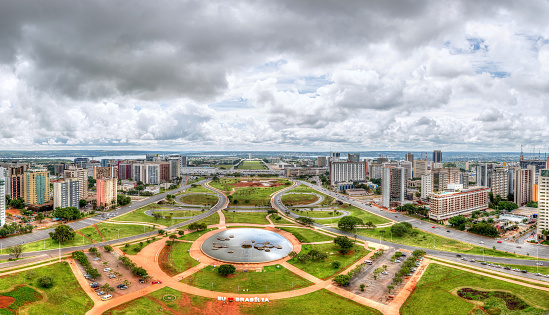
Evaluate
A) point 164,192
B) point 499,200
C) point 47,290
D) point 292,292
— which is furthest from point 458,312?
point 164,192

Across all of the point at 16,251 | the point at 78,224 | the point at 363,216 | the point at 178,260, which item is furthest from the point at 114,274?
the point at 363,216

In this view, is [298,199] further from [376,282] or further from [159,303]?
[159,303]

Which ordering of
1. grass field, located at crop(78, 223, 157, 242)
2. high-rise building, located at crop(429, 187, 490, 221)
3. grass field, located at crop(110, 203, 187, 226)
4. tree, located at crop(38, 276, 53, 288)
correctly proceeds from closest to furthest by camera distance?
tree, located at crop(38, 276, 53, 288) < grass field, located at crop(78, 223, 157, 242) < grass field, located at crop(110, 203, 187, 226) < high-rise building, located at crop(429, 187, 490, 221)

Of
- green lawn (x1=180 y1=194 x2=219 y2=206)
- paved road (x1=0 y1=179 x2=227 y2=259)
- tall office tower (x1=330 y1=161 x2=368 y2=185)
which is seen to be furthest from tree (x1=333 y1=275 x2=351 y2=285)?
tall office tower (x1=330 y1=161 x2=368 y2=185)

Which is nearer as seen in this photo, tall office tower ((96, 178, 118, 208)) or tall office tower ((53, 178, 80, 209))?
tall office tower ((53, 178, 80, 209))

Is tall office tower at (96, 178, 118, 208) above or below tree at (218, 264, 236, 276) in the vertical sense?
above

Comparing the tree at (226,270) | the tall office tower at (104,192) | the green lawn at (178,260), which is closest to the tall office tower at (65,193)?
the tall office tower at (104,192)

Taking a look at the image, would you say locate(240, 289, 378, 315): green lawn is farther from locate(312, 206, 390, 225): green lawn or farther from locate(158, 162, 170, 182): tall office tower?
locate(158, 162, 170, 182): tall office tower
